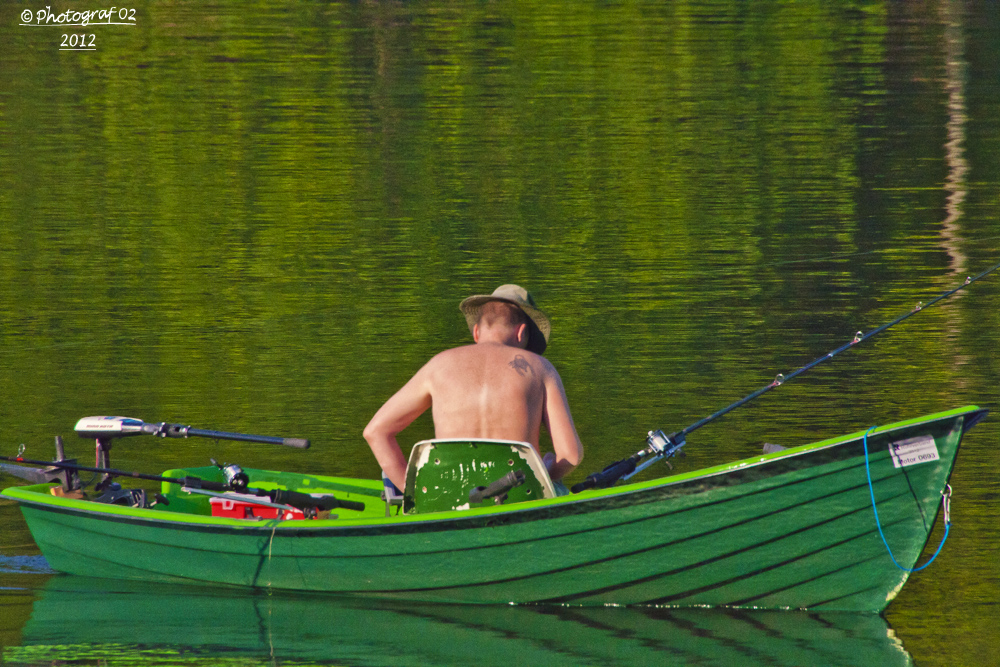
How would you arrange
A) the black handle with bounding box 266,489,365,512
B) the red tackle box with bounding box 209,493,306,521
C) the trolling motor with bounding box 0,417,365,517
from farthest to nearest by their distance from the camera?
the red tackle box with bounding box 209,493,306,521
the trolling motor with bounding box 0,417,365,517
the black handle with bounding box 266,489,365,512

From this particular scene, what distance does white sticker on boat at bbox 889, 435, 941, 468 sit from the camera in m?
5.96

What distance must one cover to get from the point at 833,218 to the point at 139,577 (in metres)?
11.8

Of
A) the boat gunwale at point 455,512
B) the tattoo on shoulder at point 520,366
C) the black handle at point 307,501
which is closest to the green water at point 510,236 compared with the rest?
the boat gunwale at point 455,512

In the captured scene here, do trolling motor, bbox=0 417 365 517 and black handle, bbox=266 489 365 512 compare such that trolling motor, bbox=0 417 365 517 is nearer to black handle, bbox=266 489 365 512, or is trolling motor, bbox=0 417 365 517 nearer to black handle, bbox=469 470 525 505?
black handle, bbox=266 489 365 512

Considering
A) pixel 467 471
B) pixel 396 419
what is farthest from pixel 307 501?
pixel 467 471

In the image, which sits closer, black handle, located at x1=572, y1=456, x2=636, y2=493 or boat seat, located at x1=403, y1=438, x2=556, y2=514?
boat seat, located at x1=403, y1=438, x2=556, y2=514

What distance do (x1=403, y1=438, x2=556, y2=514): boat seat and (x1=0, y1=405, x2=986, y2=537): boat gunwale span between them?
0.13 metres

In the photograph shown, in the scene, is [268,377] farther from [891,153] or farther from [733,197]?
[891,153]

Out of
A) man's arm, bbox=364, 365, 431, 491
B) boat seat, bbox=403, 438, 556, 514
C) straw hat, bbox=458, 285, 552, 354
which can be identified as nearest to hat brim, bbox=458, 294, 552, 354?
straw hat, bbox=458, 285, 552, 354

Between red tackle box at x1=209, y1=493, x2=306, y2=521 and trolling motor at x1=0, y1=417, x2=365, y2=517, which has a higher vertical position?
trolling motor at x1=0, y1=417, x2=365, y2=517

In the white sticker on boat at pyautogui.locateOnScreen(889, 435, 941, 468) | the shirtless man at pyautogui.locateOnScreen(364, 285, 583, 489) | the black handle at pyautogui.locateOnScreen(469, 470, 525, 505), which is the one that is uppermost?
the shirtless man at pyautogui.locateOnScreen(364, 285, 583, 489)

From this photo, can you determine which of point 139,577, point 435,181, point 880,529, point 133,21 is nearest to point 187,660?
point 139,577

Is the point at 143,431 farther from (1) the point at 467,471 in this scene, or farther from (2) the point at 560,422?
(2) the point at 560,422

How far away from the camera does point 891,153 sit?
71.6ft
